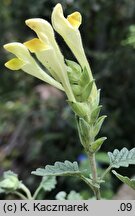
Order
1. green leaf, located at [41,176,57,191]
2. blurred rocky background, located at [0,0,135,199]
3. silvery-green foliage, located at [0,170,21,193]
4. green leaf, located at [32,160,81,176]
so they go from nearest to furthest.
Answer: green leaf, located at [32,160,81,176] → silvery-green foliage, located at [0,170,21,193] → green leaf, located at [41,176,57,191] → blurred rocky background, located at [0,0,135,199]

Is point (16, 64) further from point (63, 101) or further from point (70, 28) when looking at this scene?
point (63, 101)

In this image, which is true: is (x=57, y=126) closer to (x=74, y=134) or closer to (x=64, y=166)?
(x=74, y=134)

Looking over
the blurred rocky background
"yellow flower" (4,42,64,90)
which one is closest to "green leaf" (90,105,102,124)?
"yellow flower" (4,42,64,90)

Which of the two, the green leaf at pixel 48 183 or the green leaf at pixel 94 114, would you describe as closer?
the green leaf at pixel 94 114

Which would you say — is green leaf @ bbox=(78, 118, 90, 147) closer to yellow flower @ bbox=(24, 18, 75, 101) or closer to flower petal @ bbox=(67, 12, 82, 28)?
yellow flower @ bbox=(24, 18, 75, 101)

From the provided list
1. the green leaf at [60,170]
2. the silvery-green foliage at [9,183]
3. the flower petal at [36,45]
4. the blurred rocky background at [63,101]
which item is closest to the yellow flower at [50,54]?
the flower petal at [36,45]

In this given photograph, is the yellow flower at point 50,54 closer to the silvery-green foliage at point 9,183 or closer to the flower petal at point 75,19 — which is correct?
the flower petal at point 75,19

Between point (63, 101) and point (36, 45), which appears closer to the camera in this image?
point (36, 45)

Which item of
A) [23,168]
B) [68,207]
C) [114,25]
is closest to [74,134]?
[23,168]

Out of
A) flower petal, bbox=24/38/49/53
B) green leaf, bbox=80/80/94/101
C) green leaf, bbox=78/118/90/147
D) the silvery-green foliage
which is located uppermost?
flower petal, bbox=24/38/49/53

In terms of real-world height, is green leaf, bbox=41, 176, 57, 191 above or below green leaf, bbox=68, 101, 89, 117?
below

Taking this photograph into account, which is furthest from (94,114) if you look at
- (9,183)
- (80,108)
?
(9,183)
